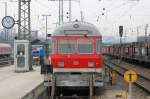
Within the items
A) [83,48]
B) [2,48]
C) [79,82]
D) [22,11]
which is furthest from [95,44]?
[2,48]

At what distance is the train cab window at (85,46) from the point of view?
1705cm

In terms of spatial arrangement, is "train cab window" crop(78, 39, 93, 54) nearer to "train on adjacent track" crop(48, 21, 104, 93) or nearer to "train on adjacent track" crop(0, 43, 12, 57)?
"train on adjacent track" crop(48, 21, 104, 93)

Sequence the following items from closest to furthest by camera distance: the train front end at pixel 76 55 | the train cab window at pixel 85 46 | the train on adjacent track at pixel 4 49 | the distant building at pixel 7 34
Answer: the train front end at pixel 76 55
the train cab window at pixel 85 46
the train on adjacent track at pixel 4 49
the distant building at pixel 7 34

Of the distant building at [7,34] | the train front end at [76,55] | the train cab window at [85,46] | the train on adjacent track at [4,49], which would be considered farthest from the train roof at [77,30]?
the distant building at [7,34]

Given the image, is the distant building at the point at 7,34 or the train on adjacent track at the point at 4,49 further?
the distant building at the point at 7,34

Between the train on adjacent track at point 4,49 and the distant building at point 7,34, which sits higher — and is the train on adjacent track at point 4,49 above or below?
below

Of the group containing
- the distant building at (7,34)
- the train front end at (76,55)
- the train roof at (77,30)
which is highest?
the distant building at (7,34)

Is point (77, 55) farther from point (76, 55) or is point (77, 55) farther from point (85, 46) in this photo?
point (85, 46)

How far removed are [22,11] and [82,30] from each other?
600 inches

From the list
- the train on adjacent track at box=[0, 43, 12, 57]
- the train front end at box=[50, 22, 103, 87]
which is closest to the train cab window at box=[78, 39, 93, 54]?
the train front end at box=[50, 22, 103, 87]

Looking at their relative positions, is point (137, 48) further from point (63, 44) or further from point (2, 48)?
point (63, 44)

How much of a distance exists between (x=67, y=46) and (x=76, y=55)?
0.52m

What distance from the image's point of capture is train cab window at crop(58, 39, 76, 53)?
1707cm

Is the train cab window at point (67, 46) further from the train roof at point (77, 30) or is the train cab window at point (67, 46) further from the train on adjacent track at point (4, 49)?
the train on adjacent track at point (4, 49)
